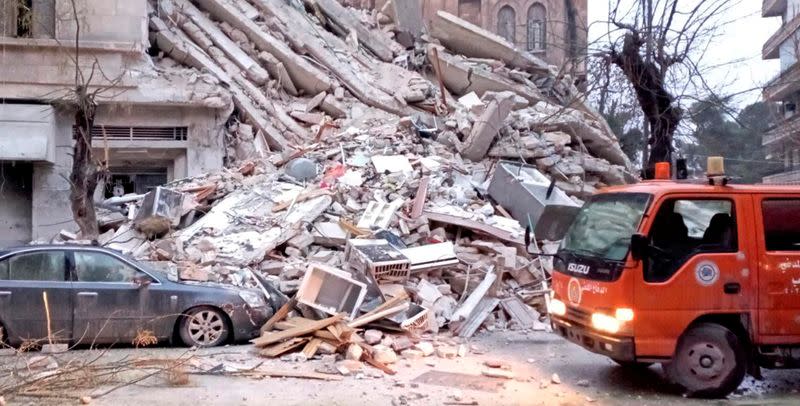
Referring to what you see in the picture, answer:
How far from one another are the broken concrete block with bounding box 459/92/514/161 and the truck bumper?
26.0ft

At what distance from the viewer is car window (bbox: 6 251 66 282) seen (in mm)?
8703

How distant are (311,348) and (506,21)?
2775cm

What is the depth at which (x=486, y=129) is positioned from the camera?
15.0m

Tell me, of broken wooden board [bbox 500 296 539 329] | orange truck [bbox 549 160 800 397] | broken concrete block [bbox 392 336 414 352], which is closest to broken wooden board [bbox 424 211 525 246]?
broken wooden board [bbox 500 296 539 329]

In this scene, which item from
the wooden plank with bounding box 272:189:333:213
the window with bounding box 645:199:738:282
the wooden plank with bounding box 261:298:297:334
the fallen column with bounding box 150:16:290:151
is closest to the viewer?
the window with bounding box 645:199:738:282

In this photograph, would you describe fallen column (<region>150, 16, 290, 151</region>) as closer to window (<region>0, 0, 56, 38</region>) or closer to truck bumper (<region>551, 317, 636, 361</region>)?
window (<region>0, 0, 56, 38</region>)

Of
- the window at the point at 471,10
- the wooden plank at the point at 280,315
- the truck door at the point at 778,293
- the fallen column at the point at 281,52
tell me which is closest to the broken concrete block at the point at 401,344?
the wooden plank at the point at 280,315

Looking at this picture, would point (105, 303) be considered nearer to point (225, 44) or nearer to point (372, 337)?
point (372, 337)

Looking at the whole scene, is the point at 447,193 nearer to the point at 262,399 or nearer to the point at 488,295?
the point at 488,295

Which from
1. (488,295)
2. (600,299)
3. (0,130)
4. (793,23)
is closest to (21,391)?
(600,299)

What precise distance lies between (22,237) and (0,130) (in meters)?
2.40

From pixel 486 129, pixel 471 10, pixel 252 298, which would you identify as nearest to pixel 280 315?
pixel 252 298

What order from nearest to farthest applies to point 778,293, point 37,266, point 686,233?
point 778,293 → point 686,233 → point 37,266

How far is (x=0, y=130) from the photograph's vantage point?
1460 centimetres
